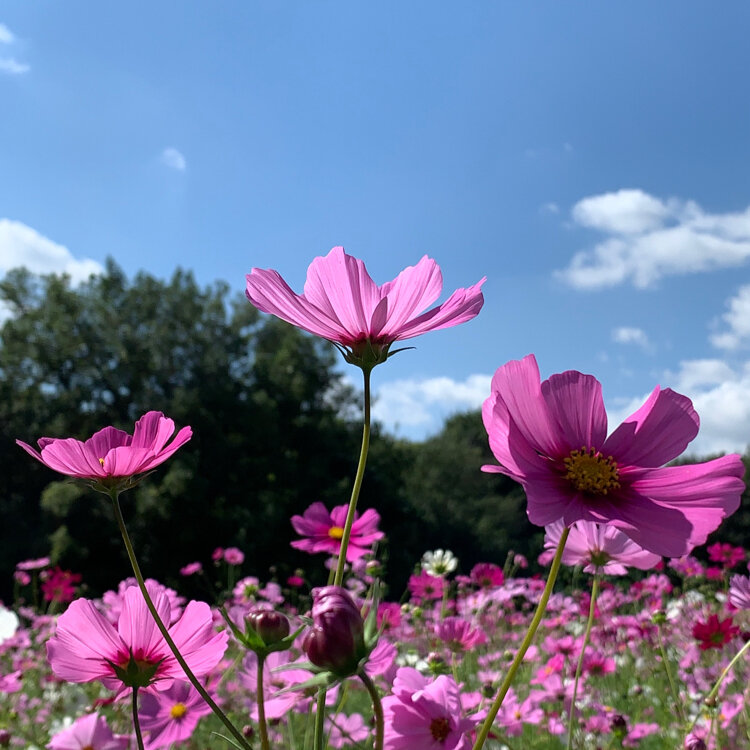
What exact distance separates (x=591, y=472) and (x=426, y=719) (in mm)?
217

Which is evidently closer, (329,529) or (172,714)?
(172,714)

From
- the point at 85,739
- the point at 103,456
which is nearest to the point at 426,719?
the point at 103,456

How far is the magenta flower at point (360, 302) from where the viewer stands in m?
0.44

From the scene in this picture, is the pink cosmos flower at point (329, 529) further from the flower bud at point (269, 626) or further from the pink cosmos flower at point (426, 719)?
the flower bud at point (269, 626)

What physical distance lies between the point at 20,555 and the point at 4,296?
4648mm

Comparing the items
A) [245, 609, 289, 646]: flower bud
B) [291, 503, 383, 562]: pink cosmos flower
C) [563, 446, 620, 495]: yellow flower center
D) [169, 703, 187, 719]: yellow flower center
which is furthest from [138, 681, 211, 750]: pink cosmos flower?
[563, 446, 620, 495]: yellow flower center

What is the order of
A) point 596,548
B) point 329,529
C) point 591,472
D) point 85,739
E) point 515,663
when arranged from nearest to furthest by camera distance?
point 515,663
point 591,472
point 596,548
point 85,739
point 329,529

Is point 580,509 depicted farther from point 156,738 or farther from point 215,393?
point 215,393

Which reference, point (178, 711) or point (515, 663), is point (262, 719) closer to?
point (515, 663)

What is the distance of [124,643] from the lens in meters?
0.45

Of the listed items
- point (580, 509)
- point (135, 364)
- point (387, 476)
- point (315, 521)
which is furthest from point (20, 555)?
point (580, 509)

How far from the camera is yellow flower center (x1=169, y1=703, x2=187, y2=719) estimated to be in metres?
0.72

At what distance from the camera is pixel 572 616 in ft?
9.18

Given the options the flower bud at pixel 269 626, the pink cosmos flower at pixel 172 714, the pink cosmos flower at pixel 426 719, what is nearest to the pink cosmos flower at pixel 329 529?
the pink cosmos flower at pixel 172 714
